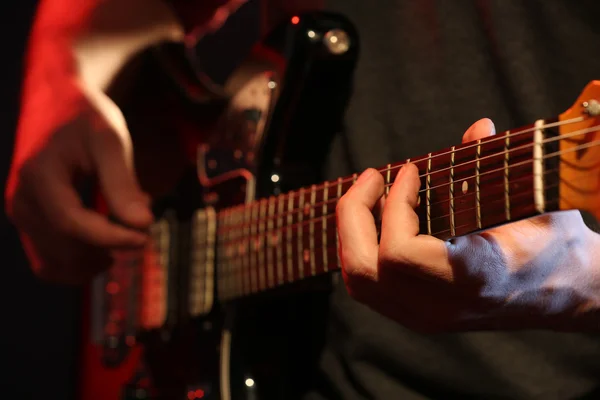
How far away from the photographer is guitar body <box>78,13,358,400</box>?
72 centimetres

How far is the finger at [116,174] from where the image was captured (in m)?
0.85

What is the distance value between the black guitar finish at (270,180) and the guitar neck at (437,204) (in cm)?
4

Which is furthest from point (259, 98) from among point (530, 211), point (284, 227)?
point (530, 211)

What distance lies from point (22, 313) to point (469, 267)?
1.15m

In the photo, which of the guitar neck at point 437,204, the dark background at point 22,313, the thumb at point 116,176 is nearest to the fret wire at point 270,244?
the guitar neck at point 437,204

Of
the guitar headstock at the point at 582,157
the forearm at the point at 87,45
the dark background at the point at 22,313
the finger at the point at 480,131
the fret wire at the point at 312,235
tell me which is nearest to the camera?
the guitar headstock at the point at 582,157

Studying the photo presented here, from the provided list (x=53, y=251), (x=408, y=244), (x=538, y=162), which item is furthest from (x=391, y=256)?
(x=53, y=251)

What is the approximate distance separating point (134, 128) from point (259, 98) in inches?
11.0

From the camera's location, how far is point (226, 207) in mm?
791

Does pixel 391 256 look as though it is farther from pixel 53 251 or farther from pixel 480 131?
pixel 53 251

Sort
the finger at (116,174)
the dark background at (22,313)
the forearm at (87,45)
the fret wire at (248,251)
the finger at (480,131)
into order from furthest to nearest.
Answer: the dark background at (22,313) < the forearm at (87,45) < the finger at (116,174) < the fret wire at (248,251) < the finger at (480,131)

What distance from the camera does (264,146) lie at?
0.76m

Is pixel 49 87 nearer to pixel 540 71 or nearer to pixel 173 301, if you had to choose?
pixel 173 301

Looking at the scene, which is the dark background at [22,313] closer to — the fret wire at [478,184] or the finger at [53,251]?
the finger at [53,251]
